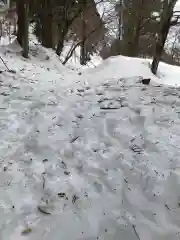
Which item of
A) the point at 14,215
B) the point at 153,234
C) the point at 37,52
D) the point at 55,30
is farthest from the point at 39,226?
the point at 55,30

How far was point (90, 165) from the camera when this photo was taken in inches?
149

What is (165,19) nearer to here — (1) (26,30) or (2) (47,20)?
(2) (47,20)

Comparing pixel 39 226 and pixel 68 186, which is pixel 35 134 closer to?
pixel 68 186

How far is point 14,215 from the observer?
9.63ft

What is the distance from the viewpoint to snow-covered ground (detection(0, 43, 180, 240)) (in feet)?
9.39

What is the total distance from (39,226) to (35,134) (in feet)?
6.30

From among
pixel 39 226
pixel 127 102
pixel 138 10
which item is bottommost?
pixel 39 226

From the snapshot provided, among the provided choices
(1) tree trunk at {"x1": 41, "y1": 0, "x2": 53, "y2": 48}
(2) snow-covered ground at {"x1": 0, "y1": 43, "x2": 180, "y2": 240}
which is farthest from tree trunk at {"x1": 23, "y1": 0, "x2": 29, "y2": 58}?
(2) snow-covered ground at {"x1": 0, "y1": 43, "x2": 180, "y2": 240}

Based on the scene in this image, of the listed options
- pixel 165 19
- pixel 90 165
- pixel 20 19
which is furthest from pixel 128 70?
pixel 90 165

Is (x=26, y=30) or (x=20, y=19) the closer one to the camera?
(x=26, y=30)

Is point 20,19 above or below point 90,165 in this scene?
above

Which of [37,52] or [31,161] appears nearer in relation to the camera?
[31,161]

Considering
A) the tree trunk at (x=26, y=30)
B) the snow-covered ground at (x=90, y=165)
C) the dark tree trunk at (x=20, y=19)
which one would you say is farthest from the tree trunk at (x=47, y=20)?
the snow-covered ground at (x=90, y=165)

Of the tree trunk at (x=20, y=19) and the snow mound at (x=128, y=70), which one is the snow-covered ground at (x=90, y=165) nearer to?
the tree trunk at (x=20, y=19)
